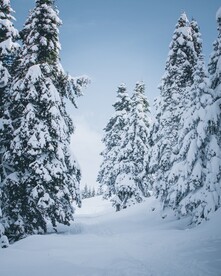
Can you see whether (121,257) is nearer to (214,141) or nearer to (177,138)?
(214,141)

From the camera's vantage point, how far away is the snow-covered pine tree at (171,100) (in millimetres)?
19594

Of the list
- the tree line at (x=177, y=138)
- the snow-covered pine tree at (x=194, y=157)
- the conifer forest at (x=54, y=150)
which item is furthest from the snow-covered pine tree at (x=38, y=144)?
the tree line at (x=177, y=138)

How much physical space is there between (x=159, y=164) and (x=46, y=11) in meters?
12.0

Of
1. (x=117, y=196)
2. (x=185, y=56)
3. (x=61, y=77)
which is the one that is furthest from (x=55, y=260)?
(x=117, y=196)

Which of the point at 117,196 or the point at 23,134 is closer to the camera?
the point at 23,134

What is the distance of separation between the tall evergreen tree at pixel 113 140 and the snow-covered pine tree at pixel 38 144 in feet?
51.1

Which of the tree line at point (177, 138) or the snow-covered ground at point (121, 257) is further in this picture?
the tree line at point (177, 138)

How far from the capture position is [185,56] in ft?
70.7

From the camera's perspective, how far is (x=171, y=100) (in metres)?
21.0

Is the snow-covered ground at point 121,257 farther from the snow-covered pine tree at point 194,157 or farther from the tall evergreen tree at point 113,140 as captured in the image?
the tall evergreen tree at point 113,140

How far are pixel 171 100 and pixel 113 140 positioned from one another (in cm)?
1376

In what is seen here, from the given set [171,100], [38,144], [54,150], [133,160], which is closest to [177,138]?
[171,100]

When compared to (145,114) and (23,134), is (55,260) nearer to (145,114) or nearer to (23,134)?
(23,134)

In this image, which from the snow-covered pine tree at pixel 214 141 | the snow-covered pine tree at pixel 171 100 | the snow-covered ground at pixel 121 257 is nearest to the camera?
the snow-covered ground at pixel 121 257
